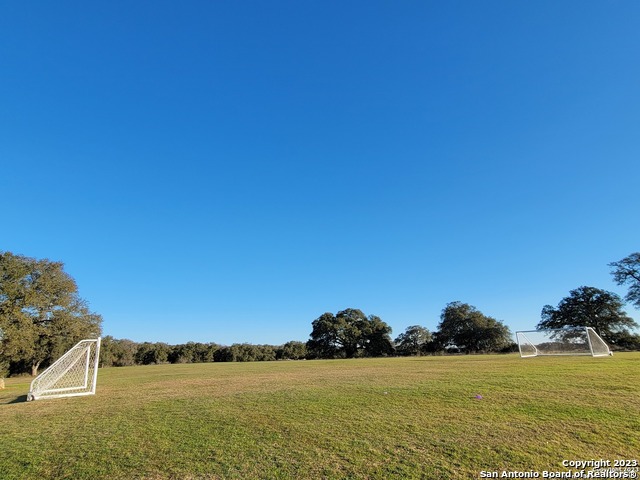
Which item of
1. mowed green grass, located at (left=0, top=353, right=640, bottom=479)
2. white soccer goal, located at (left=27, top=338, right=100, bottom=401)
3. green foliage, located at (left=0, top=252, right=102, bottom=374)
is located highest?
green foliage, located at (left=0, top=252, right=102, bottom=374)

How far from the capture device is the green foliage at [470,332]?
6419 cm

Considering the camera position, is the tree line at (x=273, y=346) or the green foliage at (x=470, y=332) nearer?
the tree line at (x=273, y=346)

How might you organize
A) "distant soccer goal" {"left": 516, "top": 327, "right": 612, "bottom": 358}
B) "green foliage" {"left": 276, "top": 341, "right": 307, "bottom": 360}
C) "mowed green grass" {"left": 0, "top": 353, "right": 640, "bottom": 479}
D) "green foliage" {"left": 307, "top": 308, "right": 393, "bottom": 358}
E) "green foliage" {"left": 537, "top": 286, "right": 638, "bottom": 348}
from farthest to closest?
"green foliage" {"left": 276, "top": 341, "right": 307, "bottom": 360}, "green foliage" {"left": 307, "top": 308, "right": 393, "bottom": 358}, "green foliage" {"left": 537, "top": 286, "right": 638, "bottom": 348}, "distant soccer goal" {"left": 516, "top": 327, "right": 612, "bottom": 358}, "mowed green grass" {"left": 0, "top": 353, "right": 640, "bottom": 479}

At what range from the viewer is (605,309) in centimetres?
5819

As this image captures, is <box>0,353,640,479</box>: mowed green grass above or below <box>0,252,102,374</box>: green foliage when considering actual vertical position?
below

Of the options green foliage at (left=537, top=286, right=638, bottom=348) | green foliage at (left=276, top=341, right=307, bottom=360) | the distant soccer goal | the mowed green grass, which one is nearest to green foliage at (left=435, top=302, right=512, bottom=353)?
green foliage at (left=537, top=286, right=638, bottom=348)

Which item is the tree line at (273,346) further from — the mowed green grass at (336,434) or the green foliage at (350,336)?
the mowed green grass at (336,434)

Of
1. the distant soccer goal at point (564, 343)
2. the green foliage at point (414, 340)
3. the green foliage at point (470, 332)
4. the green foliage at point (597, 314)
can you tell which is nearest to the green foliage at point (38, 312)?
the distant soccer goal at point (564, 343)

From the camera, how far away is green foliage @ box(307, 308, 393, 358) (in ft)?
216

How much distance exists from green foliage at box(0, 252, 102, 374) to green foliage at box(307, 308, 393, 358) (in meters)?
38.1

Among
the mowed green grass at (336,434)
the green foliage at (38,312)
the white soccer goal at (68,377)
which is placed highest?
the green foliage at (38,312)

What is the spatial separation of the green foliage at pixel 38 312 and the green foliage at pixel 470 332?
194ft

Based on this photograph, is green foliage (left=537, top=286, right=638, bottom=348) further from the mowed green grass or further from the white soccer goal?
the white soccer goal

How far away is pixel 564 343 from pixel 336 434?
31535 millimetres
